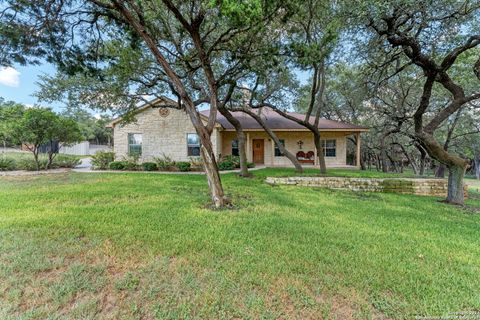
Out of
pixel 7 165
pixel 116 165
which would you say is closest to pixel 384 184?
pixel 116 165

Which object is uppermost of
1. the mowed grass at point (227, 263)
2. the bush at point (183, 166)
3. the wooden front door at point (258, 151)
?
the wooden front door at point (258, 151)

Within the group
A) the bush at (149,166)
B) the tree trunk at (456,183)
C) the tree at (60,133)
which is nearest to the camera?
the tree trunk at (456,183)

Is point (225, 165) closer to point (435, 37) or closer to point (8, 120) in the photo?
point (435, 37)

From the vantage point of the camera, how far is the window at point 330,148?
16.9 meters

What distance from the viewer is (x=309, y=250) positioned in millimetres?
3420

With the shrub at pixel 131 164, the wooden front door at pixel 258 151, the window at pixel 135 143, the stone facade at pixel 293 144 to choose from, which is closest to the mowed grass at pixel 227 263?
the shrub at pixel 131 164

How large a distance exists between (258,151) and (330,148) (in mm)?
5423

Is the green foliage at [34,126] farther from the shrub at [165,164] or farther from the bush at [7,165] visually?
Answer: the shrub at [165,164]

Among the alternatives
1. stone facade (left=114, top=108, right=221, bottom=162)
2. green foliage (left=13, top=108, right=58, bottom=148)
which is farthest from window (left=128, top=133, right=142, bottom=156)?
green foliage (left=13, top=108, right=58, bottom=148)

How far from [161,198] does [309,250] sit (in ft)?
14.9

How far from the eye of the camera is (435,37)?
291 inches

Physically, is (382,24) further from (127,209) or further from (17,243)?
(17,243)

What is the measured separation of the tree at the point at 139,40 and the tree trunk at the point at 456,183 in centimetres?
777

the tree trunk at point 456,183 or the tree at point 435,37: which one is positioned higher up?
the tree at point 435,37
